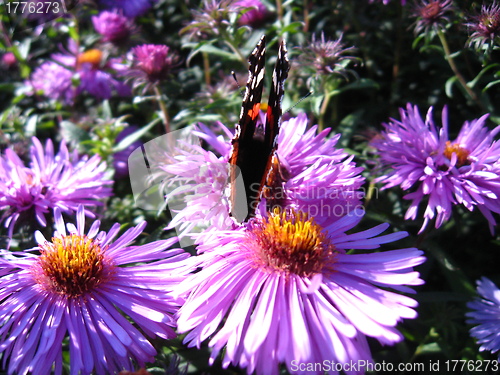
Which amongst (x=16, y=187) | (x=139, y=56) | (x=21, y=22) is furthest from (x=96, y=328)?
(x=21, y=22)

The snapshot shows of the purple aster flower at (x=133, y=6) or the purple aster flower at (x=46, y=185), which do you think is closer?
the purple aster flower at (x=46, y=185)

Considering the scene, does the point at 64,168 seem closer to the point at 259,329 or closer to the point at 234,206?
the point at 234,206

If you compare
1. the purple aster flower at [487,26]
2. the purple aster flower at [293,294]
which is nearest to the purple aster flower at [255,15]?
the purple aster flower at [487,26]

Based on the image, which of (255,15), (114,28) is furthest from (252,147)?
(114,28)

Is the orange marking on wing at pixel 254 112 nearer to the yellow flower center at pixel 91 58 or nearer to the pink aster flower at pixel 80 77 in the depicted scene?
the pink aster flower at pixel 80 77

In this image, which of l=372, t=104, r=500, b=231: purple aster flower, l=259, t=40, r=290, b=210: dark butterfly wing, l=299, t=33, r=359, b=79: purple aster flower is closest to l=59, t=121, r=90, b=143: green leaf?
l=299, t=33, r=359, b=79: purple aster flower

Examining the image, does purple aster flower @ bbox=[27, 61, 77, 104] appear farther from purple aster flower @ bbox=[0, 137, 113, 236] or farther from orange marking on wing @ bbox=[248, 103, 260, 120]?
orange marking on wing @ bbox=[248, 103, 260, 120]
